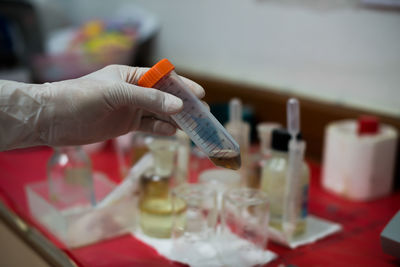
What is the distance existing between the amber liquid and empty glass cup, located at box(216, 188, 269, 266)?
10 centimetres

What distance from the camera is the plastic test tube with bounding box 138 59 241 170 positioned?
84 centimetres

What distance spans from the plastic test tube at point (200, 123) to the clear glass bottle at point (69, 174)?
43cm

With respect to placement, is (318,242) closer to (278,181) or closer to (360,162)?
(278,181)

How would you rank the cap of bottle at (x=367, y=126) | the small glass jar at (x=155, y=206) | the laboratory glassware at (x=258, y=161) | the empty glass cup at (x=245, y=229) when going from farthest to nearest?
the cap of bottle at (x=367, y=126) → the laboratory glassware at (x=258, y=161) → the small glass jar at (x=155, y=206) → the empty glass cup at (x=245, y=229)

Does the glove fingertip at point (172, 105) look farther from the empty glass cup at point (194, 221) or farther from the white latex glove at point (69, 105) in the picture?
the empty glass cup at point (194, 221)

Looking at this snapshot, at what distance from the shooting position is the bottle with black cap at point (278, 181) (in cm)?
101

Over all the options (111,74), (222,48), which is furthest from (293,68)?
(111,74)

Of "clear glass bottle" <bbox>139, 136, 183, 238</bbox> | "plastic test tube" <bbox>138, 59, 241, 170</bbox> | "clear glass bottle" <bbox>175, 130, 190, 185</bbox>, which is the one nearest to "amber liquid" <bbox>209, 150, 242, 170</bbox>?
"plastic test tube" <bbox>138, 59, 241, 170</bbox>

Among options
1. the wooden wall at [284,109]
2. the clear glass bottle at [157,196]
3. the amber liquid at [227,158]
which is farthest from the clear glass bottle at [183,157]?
the wooden wall at [284,109]

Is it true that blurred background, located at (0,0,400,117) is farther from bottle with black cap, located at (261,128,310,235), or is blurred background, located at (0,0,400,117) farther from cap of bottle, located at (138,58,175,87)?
cap of bottle, located at (138,58,175,87)

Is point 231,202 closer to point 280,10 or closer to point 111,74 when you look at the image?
point 111,74

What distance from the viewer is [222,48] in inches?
75.3

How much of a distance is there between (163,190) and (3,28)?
1621mm

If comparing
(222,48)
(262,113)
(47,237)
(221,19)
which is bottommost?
(47,237)
